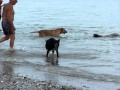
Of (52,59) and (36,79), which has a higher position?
(36,79)

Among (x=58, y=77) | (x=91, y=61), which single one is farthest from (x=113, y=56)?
(x=58, y=77)

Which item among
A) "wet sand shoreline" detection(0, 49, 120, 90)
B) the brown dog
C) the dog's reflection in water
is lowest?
the brown dog

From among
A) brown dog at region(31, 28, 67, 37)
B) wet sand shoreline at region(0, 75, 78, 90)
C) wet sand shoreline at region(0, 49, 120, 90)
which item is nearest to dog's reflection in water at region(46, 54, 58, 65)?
wet sand shoreline at region(0, 49, 120, 90)

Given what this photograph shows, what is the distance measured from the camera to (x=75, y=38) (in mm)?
17578

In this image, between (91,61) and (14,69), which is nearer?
(14,69)

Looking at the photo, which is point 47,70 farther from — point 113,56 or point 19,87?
point 113,56

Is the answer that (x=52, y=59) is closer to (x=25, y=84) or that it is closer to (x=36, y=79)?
(x=36, y=79)

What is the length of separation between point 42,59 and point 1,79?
350 centimetres

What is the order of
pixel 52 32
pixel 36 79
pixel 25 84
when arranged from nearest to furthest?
pixel 25 84 → pixel 36 79 → pixel 52 32

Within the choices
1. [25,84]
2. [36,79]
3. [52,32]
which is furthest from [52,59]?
[52,32]

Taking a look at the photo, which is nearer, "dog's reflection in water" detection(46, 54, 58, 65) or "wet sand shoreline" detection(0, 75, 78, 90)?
"wet sand shoreline" detection(0, 75, 78, 90)

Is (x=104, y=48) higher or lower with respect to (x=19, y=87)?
lower

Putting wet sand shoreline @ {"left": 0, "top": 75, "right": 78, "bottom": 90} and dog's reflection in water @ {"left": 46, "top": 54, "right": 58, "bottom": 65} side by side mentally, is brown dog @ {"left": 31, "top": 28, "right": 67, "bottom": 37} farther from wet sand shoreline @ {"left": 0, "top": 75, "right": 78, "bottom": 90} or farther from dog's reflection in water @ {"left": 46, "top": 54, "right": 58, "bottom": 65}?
wet sand shoreline @ {"left": 0, "top": 75, "right": 78, "bottom": 90}

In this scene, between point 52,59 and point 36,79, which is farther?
point 52,59
